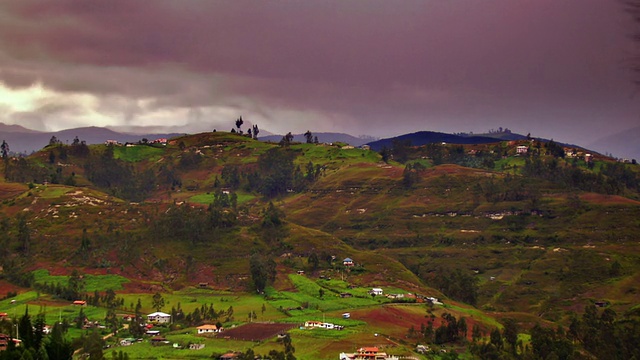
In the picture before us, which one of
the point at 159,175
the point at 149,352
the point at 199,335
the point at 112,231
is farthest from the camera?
the point at 159,175

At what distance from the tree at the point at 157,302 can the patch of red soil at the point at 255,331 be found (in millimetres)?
15109

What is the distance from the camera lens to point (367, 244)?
139 metres

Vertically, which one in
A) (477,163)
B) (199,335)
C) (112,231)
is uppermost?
(477,163)

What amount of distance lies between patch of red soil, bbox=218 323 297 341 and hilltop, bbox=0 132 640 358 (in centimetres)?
315

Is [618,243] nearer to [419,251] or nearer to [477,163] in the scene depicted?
[419,251]

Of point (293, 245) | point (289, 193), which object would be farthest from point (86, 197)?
point (289, 193)

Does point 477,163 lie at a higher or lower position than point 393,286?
higher

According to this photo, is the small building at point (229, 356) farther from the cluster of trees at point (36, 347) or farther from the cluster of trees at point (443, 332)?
the cluster of trees at point (443, 332)

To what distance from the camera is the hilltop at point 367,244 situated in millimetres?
102688

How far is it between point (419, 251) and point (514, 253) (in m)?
16.7

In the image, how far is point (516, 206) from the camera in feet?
467

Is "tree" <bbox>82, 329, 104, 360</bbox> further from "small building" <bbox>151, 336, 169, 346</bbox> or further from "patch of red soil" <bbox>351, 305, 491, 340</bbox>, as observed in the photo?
"patch of red soil" <bbox>351, 305, 491, 340</bbox>

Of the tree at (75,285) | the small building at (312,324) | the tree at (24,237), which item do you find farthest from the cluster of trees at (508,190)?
the tree at (24,237)

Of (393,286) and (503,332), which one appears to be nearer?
(503,332)
